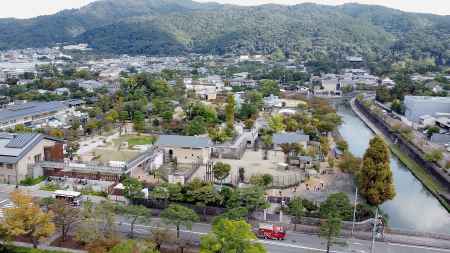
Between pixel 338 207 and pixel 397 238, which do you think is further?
pixel 338 207

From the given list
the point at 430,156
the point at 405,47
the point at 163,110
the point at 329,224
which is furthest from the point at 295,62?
the point at 329,224

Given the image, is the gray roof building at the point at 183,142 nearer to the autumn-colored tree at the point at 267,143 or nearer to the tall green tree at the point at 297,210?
the autumn-colored tree at the point at 267,143

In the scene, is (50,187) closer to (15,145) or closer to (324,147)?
(15,145)

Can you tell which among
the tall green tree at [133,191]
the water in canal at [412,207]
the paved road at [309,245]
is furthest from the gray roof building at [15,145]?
the water in canal at [412,207]

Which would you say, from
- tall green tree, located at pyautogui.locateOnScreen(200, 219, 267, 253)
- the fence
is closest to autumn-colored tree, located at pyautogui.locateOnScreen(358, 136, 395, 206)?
the fence

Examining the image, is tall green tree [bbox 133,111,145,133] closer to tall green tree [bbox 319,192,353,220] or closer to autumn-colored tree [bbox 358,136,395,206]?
autumn-colored tree [bbox 358,136,395,206]

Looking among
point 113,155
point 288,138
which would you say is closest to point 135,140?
point 113,155
